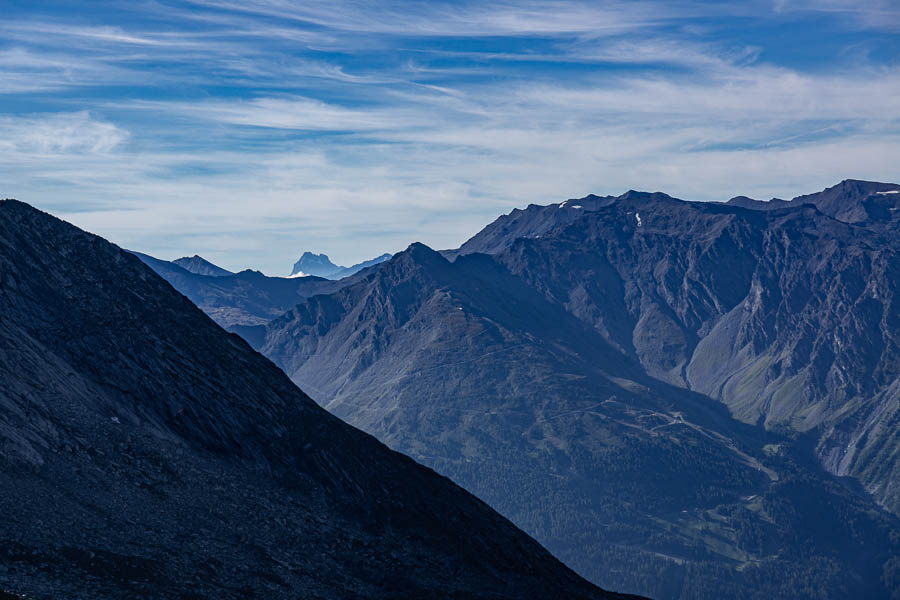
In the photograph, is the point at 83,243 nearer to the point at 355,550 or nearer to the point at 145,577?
the point at 355,550

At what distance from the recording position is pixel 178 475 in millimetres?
98062

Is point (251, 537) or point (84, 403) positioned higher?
point (84, 403)

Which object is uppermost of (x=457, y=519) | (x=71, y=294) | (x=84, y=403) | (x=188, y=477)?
(x=71, y=294)

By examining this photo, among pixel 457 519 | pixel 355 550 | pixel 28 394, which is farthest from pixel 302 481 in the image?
pixel 28 394

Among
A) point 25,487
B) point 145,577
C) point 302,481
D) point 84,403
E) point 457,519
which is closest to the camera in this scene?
point 145,577

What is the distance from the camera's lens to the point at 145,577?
72.8 meters

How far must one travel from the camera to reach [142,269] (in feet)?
467

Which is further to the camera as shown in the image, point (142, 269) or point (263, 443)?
point (142, 269)

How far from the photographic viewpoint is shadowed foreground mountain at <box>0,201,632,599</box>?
253ft

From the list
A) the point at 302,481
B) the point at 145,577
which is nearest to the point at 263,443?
the point at 302,481

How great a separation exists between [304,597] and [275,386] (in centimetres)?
5803

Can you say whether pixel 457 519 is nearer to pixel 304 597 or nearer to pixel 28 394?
pixel 304 597

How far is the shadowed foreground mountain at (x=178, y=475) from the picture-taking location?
253ft

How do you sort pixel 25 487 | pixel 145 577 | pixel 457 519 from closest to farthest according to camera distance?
pixel 145 577
pixel 25 487
pixel 457 519
